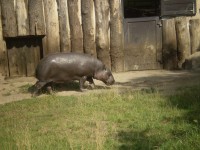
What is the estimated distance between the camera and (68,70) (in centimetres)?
928

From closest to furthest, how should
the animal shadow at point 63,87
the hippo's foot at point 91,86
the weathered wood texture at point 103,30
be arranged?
the animal shadow at point 63,87 → the hippo's foot at point 91,86 → the weathered wood texture at point 103,30

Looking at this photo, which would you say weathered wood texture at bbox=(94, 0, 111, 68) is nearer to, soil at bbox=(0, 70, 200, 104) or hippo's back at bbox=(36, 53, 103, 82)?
soil at bbox=(0, 70, 200, 104)

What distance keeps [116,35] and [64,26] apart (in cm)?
131

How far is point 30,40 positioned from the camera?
1112cm

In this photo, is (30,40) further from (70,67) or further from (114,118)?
(114,118)

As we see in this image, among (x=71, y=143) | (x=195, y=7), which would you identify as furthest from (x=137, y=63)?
(x=71, y=143)

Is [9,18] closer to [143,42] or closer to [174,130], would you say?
[143,42]

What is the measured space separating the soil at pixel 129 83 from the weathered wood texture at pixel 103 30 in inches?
22.7

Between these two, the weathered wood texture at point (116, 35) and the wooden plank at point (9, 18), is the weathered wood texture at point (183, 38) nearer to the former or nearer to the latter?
the weathered wood texture at point (116, 35)

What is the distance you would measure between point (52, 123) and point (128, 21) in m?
5.39

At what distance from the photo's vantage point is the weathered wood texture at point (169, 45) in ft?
37.2

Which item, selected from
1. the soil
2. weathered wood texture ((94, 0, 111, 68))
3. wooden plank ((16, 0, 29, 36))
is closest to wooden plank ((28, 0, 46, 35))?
wooden plank ((16, 0, 29, 36))

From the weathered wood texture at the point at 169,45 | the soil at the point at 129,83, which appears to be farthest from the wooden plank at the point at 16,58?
the weathered wood texture at the point at 169,45

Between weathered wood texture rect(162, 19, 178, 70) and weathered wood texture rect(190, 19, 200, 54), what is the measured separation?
437 mm
